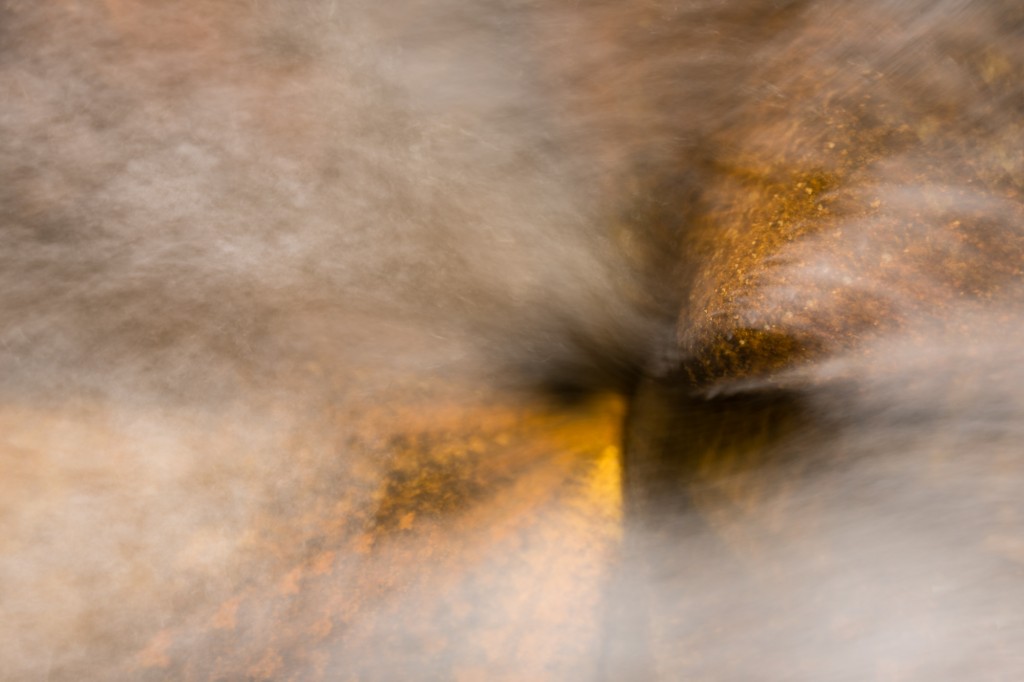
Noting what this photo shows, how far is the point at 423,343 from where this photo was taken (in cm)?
170

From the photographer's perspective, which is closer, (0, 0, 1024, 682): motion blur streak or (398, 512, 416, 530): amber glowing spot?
(0, 0, 1024, 682): motion blur streak

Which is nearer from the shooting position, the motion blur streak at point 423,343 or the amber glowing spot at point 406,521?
the motion blur streak at point 423,343

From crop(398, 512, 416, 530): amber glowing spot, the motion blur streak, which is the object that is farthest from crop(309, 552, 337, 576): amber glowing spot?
crop(398, 512, 416, 530): amber glowing spot

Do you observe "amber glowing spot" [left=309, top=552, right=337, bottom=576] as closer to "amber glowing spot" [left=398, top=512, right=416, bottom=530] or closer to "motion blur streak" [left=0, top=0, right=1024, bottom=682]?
"motion blur streak" [left=0, top=0, right=1024, bottom=682]

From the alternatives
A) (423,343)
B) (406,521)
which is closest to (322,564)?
(406,521)

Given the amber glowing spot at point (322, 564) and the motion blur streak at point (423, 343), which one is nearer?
the motion blur streak at point (423, 343)

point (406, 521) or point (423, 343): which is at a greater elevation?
point (423, 343)

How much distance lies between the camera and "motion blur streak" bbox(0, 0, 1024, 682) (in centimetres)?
145

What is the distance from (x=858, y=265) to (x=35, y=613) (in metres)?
1.57

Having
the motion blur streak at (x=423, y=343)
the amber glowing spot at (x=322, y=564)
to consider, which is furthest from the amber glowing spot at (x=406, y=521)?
the amber glowing spot at (x=322, y=564)

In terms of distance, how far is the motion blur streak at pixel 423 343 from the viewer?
1.45 m

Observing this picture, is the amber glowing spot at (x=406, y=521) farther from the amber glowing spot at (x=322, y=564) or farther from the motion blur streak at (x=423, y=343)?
the amber glowing spot at (x=322, y=564)

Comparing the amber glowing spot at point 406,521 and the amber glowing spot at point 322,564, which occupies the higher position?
the amber glowing spot at point 406,521

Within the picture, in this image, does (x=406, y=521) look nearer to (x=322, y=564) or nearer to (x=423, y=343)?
(x=322, y=564)
